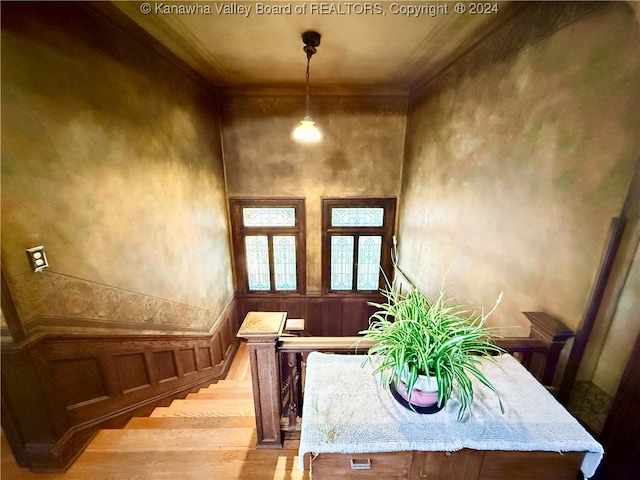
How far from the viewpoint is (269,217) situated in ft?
15.2

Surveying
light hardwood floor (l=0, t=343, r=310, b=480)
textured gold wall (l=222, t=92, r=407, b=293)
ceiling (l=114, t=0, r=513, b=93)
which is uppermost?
ceiling (l=114, t=0, r=513, b=93)

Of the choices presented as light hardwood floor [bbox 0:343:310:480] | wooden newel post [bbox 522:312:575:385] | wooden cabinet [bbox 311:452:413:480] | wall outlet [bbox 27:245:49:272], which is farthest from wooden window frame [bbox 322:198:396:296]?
wooden cabinet [bbox 311:452:413:480]

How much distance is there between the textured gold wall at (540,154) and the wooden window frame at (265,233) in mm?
2503

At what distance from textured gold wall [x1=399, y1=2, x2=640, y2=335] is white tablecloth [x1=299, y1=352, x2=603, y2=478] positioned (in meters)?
0.64

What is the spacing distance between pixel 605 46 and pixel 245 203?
166 inches

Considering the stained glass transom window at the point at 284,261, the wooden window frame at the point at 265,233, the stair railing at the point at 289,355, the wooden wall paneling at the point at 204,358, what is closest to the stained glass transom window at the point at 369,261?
the wooden window frame at the point at 265,233

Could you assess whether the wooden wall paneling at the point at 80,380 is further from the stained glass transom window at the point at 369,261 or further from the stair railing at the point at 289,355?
the stained glass transom window at the point at 369,261

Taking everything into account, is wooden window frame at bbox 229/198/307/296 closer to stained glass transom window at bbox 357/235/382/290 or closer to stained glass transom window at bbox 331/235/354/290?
stained glass transom window at bbox 331/235/354/290

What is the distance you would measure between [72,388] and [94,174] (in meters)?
1.52

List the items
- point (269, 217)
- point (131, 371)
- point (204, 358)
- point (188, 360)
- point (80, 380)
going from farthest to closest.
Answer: point (269, 217) → point (204, 358) → point (188, 360) → point (131, 371) → point (80, 380)

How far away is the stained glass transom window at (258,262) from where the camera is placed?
188 inches

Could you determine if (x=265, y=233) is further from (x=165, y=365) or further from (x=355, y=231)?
(x=165, y=365)

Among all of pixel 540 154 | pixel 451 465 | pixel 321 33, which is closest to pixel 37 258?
pixel 451 465

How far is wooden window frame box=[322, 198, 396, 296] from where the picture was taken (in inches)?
179
